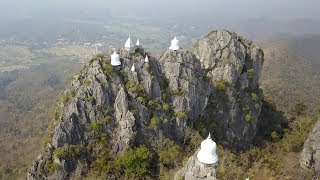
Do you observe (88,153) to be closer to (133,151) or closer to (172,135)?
(133,151)

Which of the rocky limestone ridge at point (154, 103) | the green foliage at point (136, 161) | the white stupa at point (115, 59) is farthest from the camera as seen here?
the white stupa at point (115, 59)

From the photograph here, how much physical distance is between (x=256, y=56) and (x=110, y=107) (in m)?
23.4

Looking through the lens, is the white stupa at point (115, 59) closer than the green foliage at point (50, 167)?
No

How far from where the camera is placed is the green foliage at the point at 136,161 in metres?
34.9

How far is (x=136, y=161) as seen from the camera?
35375mm

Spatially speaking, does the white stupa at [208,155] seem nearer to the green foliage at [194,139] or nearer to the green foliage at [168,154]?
the green foliage at [168,154]

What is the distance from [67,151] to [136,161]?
A: 21.3ft

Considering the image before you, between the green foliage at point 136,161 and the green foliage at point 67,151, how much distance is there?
13.4 ft

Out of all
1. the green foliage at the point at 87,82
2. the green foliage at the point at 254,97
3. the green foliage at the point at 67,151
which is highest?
the green foliage at the point at 87,82

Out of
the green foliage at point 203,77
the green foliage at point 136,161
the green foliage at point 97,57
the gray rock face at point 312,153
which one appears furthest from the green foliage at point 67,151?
the gray rock face at point 312,153

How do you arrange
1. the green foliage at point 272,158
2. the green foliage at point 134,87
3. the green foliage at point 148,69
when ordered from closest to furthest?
the green foliage at point 272,158
the green foliage at point 134,87
the green foliage at point 148,69

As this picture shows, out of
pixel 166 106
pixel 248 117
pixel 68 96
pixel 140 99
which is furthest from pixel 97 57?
pixel 248 117

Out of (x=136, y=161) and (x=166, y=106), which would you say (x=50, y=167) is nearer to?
(x=136, y=161)

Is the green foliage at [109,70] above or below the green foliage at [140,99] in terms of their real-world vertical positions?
above
